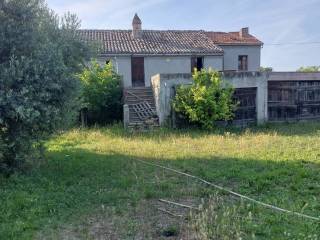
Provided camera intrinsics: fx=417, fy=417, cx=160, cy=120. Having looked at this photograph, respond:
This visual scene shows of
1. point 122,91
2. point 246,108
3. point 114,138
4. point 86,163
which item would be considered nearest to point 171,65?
point 122,91

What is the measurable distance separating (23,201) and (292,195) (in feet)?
15.1

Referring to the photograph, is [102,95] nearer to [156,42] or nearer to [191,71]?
[191,71]

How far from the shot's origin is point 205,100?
17.9 meters

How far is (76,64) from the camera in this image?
9.89 metres

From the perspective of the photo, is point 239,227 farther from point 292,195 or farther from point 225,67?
point 225,67

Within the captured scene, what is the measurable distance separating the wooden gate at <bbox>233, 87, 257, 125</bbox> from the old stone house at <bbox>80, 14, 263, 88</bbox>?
906 cm

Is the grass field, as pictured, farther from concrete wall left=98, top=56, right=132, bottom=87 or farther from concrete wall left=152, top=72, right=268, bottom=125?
concrete wall left=98, top=56, right=132, bottom=87

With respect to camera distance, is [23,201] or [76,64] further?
[76,64]

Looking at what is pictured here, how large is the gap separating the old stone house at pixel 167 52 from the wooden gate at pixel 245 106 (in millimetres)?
9059

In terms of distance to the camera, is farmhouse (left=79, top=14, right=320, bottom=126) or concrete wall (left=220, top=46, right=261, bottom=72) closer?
farmhouse (left=79, top=14, right=320, bottom=126)

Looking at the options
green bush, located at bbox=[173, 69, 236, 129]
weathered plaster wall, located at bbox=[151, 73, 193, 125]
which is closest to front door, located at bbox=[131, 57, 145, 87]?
weathered plaster wall, located at bbox=[151, 73, 193, 125]

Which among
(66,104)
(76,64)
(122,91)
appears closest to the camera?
(66,104)

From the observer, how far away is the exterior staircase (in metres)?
19.0

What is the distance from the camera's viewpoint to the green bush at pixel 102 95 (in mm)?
20594
